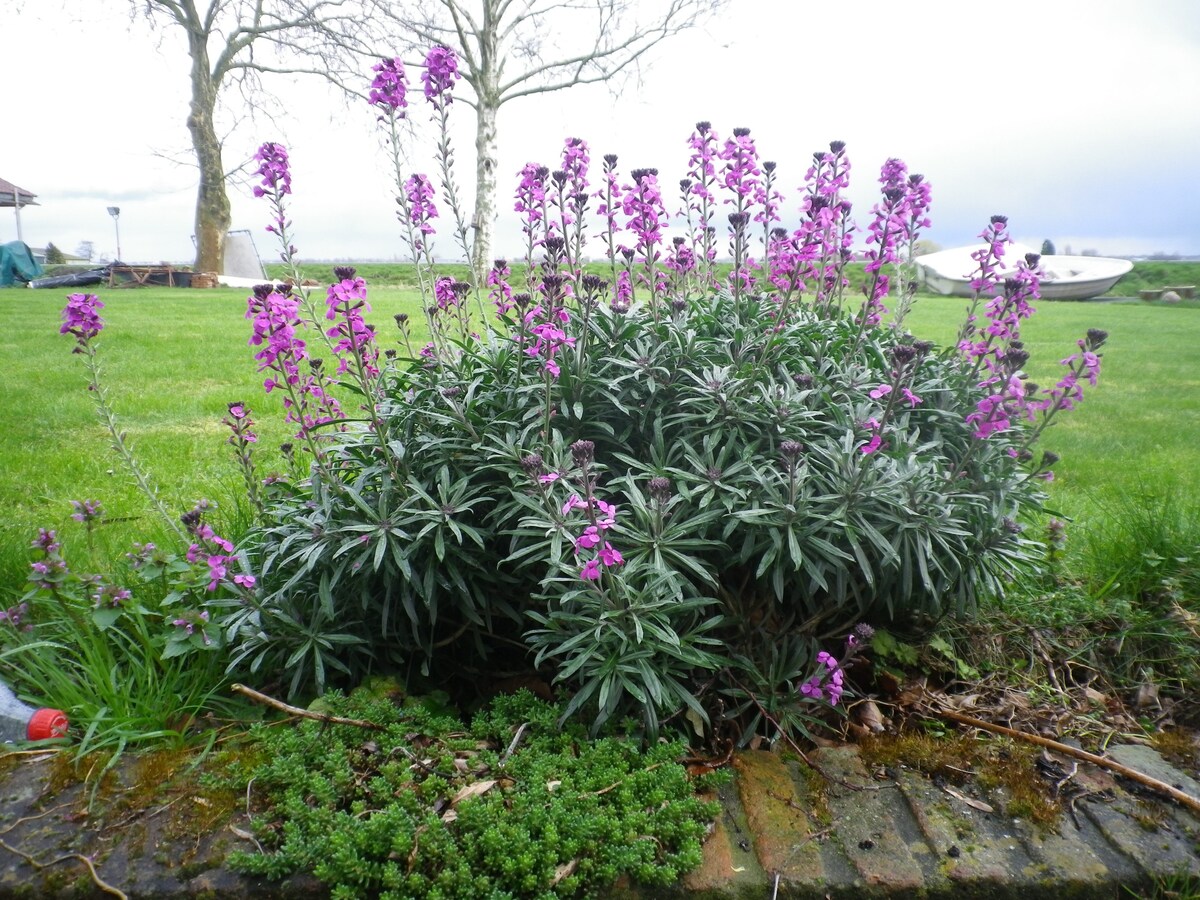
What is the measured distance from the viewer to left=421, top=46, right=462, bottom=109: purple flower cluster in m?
2.70

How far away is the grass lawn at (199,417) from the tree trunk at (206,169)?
10941 mm

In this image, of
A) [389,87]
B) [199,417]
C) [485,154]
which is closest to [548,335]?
[389,87]

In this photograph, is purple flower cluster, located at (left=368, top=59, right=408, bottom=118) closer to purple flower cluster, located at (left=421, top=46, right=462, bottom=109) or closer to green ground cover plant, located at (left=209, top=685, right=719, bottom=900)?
purple flower cluster, located at (left=421, top=46, right=462, bottom=109)

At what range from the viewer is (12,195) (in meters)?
23.8

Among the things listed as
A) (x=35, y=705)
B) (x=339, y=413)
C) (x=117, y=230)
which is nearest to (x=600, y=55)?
(x=117, y=230)

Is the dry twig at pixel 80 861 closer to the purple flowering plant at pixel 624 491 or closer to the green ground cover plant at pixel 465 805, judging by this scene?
the green ground cover plant at pixel 465 805

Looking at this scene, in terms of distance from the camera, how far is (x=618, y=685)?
1.98 metres

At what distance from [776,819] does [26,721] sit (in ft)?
6.79

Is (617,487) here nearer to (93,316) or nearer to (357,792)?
(357,792)

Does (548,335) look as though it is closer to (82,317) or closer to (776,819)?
(776,819)

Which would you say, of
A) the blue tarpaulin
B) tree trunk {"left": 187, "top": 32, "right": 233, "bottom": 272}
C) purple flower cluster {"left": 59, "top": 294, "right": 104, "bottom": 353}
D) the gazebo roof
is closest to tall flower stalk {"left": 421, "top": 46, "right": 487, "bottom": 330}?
purple flower cluster {"left": 59, "top": 294, "right": 104, "bottom": 353}

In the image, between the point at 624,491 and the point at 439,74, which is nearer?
the point at 624,491

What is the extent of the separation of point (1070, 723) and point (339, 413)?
2665 mm

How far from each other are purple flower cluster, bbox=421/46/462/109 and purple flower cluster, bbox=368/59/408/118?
0.10 metres
